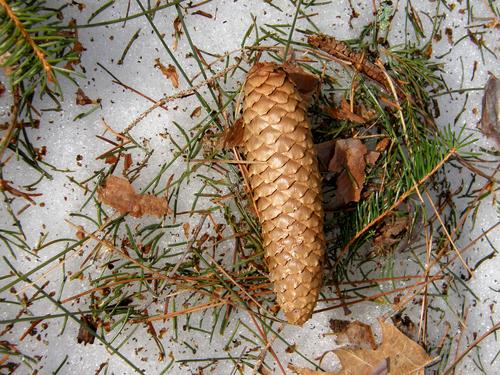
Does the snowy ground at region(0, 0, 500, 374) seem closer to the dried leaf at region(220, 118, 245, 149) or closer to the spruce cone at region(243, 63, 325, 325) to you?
the dried leaf at region(220, 118, 245, 149)

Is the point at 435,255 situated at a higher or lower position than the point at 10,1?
lower

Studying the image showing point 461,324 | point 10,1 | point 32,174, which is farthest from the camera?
point 461,324

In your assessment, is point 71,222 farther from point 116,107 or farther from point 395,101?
point 395,101

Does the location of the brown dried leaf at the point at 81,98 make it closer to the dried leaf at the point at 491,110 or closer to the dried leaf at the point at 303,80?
the dried leaf at the point at 303,80

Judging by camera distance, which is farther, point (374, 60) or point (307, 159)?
point (374, 60)

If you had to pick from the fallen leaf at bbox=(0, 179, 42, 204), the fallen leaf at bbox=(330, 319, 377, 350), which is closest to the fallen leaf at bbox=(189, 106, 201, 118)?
the fallen leaf at bbox=(0, 179, 42, 204)

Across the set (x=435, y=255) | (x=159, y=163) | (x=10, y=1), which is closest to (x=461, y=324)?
(x=435, y=255)

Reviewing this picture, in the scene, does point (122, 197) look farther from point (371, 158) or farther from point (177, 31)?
point (371, 158)
